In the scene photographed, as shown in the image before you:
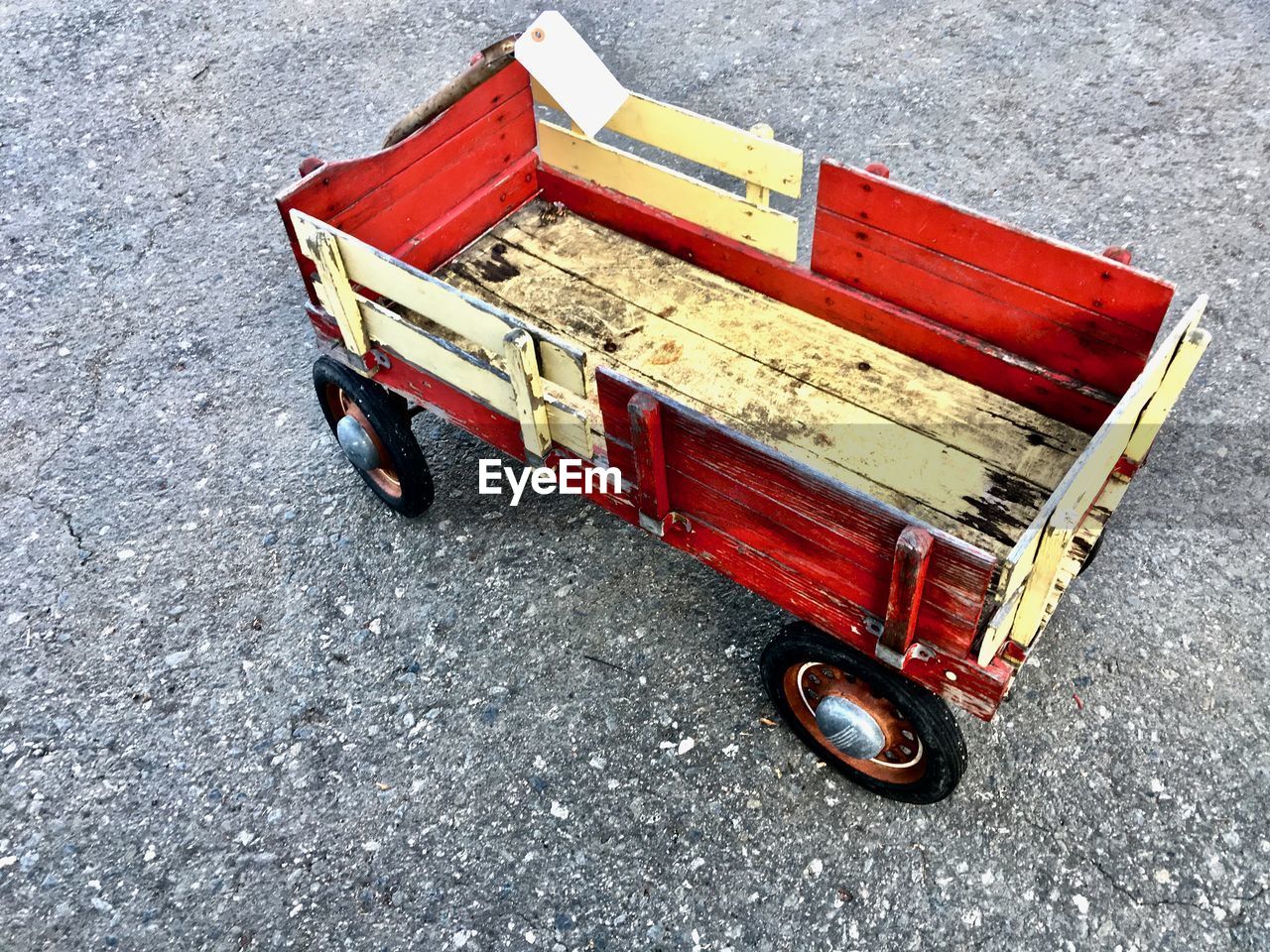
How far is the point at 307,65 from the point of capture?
7.45 meters

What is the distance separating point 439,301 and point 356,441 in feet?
3.35

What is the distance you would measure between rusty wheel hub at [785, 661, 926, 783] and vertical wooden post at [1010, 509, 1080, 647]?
0.51 meters

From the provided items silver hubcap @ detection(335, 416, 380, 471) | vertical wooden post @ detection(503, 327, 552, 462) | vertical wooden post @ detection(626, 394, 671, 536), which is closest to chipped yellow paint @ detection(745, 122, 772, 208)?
vertical wooden post @ detection(503, 327, 552, 462)

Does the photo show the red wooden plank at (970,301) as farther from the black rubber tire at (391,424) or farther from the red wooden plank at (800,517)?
the black rubber tire at (391,424)

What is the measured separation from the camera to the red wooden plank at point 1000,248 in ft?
11.1

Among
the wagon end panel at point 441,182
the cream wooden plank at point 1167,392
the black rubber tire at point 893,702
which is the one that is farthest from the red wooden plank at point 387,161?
the cream wooden plank at point 1167,392

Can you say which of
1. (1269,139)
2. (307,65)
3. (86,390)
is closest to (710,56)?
(307,65)

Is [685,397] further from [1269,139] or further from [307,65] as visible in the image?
[307,65]

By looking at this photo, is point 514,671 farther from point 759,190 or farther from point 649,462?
point 759,190

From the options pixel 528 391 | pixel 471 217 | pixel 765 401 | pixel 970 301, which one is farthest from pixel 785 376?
pixel 471 217

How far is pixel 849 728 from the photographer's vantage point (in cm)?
336

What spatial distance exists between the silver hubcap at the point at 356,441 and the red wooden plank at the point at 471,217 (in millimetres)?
732

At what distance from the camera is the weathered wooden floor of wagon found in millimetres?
3691

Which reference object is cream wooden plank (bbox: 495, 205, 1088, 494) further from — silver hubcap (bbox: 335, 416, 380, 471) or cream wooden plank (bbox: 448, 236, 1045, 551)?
silver hubcap (bbox: 335, 416, 380, 471)
